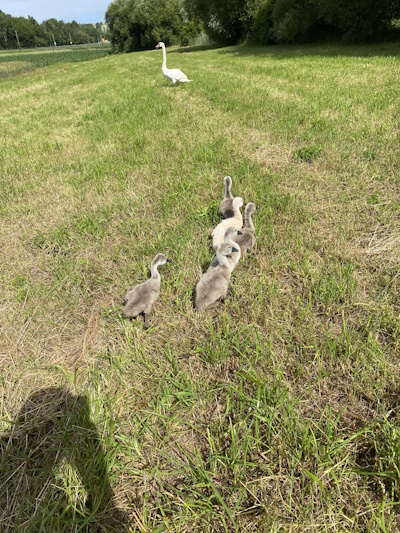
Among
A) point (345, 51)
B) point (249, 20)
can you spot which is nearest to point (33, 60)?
point (249, 20)

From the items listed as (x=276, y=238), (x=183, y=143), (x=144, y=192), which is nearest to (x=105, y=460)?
(x=276, y=238)

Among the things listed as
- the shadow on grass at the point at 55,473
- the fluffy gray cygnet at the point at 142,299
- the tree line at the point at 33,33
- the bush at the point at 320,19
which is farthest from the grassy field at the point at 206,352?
the tree line at the point at 33,33

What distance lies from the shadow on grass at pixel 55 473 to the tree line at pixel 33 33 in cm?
18455

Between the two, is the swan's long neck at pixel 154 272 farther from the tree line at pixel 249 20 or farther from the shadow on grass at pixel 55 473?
the tree line at pixel 249 20

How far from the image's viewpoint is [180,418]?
6.70 ft

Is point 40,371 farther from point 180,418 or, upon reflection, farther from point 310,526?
point 310,526

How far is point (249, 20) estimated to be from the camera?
112 ft

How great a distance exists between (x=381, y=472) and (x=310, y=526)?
18.6 inches

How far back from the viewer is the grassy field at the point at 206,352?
1.68m

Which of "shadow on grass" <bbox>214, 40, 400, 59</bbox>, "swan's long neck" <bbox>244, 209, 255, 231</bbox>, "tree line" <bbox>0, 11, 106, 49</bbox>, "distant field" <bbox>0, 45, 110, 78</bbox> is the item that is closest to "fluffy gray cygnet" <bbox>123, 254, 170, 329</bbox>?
"swan's long neck" <bbox>244, 209, 255, 231</bbox>

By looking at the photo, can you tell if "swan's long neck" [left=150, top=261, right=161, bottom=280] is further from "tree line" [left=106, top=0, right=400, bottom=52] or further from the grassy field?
"tree line" [left=106, top=0, right=400, bottom=52]

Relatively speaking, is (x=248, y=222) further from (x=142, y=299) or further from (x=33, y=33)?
(x=33, y=33)

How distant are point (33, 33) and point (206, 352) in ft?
679

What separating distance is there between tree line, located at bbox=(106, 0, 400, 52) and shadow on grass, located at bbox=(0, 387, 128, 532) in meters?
27.7
